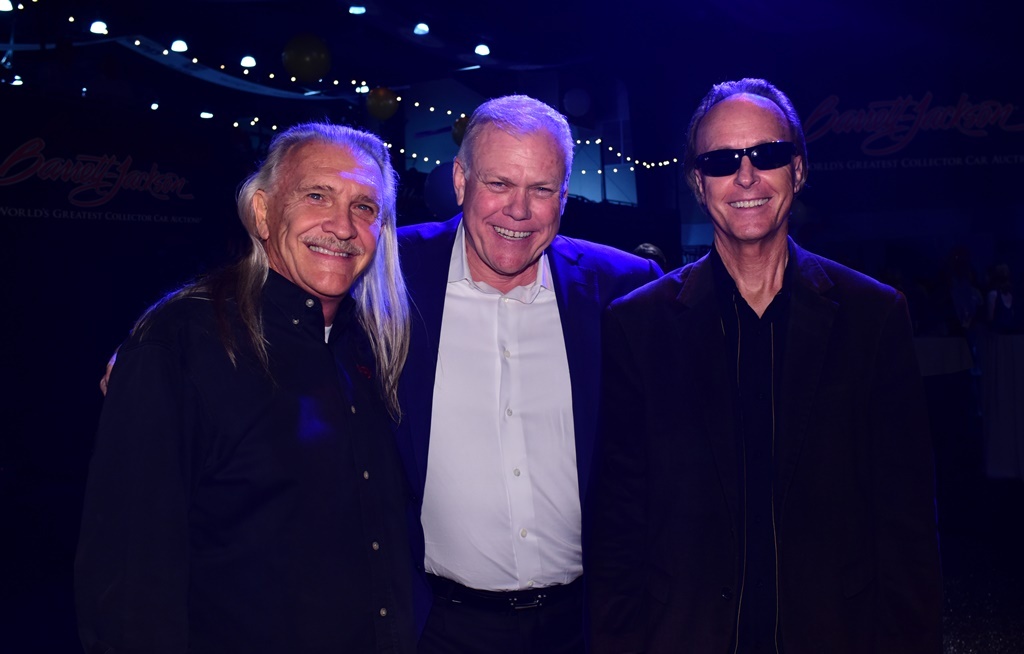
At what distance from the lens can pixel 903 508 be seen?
173cm

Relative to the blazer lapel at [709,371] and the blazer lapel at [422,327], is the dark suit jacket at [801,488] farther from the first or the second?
the blazer lapel at [422,327]

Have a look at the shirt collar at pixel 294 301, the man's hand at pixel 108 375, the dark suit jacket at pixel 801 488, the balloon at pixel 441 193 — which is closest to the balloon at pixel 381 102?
the balloon at pixel 441 193

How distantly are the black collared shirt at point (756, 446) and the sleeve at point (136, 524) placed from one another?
3.83 feet

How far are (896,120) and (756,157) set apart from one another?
7.41 meters

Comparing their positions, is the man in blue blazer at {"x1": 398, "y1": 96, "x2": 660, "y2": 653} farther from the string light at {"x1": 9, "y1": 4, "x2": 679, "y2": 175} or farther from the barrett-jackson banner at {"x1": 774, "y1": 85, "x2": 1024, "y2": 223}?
the string light at {"x1": 9, "y1": 4, "x2": 679, "y2": 175}

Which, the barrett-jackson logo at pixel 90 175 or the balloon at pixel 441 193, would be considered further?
the barrett-jackson logo at pixel 90 175

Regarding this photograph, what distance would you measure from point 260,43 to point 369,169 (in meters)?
11.9

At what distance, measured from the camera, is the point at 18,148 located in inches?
284

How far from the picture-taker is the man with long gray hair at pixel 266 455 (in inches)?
58.8

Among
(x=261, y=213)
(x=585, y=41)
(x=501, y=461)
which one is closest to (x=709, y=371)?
(x=501, y=461)

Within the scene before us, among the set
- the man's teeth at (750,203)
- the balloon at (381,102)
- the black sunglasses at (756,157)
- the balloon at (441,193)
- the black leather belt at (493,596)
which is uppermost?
the balloon at (381,102)

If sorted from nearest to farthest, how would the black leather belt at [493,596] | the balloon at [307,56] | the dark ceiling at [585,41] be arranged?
the black leather belt at [493,596] → the dark ceiling at [585,41] → the balloon at [307,56]

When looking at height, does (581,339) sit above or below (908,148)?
below

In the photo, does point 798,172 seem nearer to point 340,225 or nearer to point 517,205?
point 517,205
